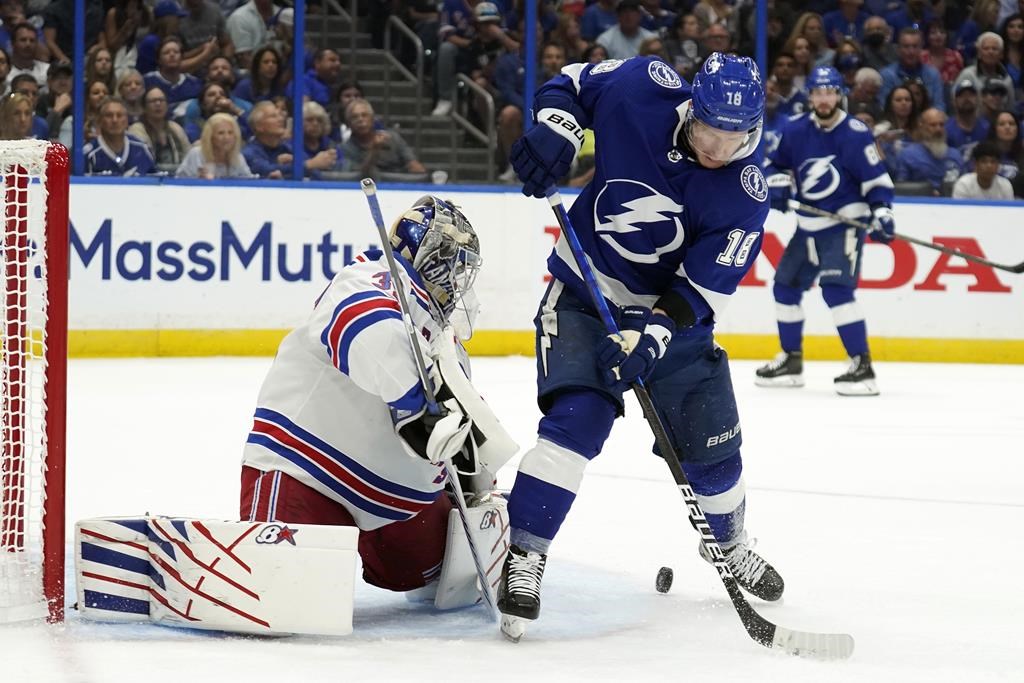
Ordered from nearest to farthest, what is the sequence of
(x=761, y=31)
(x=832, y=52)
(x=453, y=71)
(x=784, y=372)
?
(x=784, y=372)
(x=453, y=71)
(x=761, y=31)
(x=832, y=52)

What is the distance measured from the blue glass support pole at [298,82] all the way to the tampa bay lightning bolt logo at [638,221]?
472cm

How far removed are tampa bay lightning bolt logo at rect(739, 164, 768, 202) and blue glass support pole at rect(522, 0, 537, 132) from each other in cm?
496

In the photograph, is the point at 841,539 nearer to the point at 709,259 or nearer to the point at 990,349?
the point at 709,259

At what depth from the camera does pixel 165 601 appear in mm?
2463

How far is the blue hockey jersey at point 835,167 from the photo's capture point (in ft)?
21.2

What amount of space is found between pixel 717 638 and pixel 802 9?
6101mm

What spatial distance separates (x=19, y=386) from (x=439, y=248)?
2.43 ft

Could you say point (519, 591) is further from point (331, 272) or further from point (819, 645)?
point (331, 272)

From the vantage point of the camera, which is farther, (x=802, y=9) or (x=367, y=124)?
(x=802, y=9)

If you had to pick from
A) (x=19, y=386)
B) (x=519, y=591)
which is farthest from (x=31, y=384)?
(x=519, y=591)

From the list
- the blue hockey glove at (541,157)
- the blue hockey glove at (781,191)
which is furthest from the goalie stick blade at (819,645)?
the blue hockey glove at (781,191)

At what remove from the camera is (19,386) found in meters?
2.54

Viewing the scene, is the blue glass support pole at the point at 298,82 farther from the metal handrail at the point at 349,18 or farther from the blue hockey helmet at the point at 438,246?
the blue hockey helmet at the point at 438,246

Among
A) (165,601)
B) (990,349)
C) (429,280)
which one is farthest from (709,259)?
→ (990,349)
